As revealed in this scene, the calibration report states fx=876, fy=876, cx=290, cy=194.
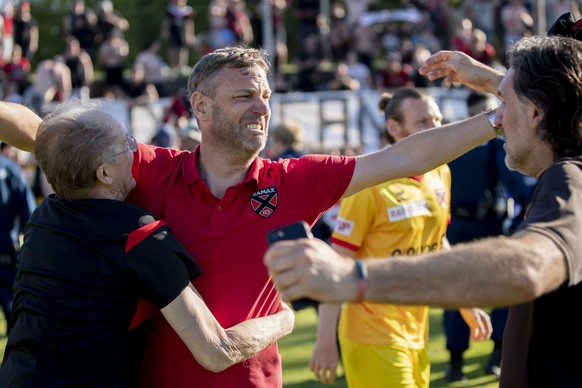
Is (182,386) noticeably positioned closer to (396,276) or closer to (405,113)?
(396,276)

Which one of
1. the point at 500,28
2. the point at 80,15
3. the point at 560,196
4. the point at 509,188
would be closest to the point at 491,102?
the point at 509,188

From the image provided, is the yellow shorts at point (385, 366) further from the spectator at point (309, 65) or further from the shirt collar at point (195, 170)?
the spectator at point (309, 65)

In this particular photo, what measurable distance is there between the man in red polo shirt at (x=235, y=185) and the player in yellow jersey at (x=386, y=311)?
4.41 ft

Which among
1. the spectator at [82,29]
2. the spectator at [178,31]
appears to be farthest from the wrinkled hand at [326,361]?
the spectator at [82,29]

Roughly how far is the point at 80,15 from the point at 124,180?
20783 mm

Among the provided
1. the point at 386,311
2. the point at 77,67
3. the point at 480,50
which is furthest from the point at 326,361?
the point at 77,67

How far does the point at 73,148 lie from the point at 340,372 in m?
5.24

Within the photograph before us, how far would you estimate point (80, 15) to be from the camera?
2295 cm

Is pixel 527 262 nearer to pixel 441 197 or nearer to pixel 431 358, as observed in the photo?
pixel 441 197

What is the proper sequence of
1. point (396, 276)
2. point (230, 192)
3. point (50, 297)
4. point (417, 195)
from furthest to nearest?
point (417, 195) < point (230, 192) < point (50, 297) < point (396, 276)

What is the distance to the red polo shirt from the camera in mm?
3324

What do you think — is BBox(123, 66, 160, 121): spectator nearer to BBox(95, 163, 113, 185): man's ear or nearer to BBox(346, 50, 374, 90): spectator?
BBox(346, 50, 374, 90): spectator

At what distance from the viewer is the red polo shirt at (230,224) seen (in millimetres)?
3324

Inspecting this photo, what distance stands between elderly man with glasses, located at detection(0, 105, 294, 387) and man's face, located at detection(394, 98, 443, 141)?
2477mm
